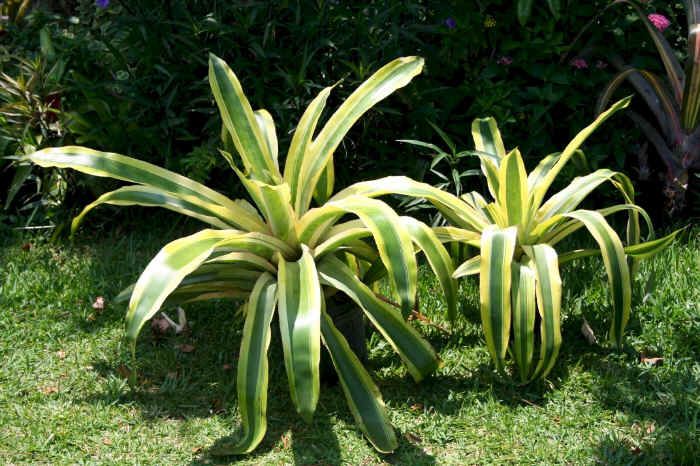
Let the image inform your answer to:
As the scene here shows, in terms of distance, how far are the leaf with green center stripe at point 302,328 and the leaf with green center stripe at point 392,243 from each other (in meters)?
0.23

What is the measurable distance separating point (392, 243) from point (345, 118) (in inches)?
25.6

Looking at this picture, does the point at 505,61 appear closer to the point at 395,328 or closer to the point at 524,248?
the point at 524,248

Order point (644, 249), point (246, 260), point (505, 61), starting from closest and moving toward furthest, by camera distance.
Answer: point (246, 260), point (644, 249), point (505, 61)

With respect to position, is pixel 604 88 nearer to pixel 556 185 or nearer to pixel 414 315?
pixel 556 185

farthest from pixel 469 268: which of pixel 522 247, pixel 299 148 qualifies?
pixel 299 148

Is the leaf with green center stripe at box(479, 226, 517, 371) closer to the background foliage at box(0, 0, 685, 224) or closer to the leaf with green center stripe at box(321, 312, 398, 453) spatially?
the leaf with green center stripe at box(321, 312, 398, 453)

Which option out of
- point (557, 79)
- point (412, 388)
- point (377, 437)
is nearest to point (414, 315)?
point (412, 388)

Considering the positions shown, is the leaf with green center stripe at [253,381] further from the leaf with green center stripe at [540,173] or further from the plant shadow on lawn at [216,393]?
A: the leaf with green center stripe at [540,173]

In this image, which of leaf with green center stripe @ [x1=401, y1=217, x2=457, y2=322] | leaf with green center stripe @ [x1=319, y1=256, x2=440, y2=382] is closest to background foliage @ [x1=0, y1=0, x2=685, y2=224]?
leaf with green center stripe @ [x1=401, y1=217, x2=457, y2=322]

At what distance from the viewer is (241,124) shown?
10.7 feet

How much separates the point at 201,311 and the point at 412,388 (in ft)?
3.30

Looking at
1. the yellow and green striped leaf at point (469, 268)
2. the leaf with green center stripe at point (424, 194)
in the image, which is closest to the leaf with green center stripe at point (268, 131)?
the leaf with green center stripe at point (424, 194)

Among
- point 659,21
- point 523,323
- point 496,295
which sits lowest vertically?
point 523,323

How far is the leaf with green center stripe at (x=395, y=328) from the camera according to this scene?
2.95 m
